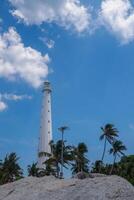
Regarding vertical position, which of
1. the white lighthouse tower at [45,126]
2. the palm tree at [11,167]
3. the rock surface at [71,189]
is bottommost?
the rock surface at [71,189]

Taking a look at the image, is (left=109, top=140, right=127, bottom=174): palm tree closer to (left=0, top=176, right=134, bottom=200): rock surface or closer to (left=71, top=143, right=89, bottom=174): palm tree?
(left=71, top=143, right=89, bottom=174): palm tree

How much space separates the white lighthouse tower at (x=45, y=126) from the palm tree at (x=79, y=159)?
1187 centimetres

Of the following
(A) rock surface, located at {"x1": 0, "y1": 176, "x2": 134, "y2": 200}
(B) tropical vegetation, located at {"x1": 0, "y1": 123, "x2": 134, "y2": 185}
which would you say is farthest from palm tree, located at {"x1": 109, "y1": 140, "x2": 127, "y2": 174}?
(A) rock surface, located at {"x1": 0, "y1": 176, "x2": 134, "y2": 200}

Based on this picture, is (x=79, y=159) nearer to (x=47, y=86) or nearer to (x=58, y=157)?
(x=58, y=157)

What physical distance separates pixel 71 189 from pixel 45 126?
81469 mm

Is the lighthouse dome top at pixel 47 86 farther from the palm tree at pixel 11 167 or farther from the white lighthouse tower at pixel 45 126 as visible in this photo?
the palm tree at pixel 11 167

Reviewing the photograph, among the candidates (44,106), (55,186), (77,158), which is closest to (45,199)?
(55,186)

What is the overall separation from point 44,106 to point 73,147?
19629 millimetres

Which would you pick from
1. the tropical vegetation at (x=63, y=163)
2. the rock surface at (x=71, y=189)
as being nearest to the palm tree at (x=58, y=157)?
the tropical vegetation at (x=63, y=163)

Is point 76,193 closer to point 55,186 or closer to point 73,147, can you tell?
point 55,186

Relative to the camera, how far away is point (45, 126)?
97125mm

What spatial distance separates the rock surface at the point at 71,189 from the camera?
14820 millimetres

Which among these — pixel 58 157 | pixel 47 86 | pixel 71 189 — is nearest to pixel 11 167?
pixel 58 157

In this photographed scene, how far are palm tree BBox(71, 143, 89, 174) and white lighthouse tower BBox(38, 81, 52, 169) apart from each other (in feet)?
38.9
